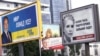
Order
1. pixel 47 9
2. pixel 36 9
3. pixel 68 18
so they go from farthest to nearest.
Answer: pixel 47 9
pixel 68 18
pixel 36 9

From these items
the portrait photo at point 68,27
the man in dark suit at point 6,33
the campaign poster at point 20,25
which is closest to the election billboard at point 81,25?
the portrait photo at point 68,27

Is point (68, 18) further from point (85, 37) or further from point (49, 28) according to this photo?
point (49, 28)

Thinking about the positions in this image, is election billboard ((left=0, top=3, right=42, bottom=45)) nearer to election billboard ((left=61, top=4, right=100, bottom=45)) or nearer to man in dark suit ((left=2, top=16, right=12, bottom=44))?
man in dark suit ((left=2, top=16, right=12, bottom=44))

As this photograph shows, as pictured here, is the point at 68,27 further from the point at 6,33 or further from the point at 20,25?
the point at 6,33

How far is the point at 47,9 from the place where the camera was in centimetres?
9225

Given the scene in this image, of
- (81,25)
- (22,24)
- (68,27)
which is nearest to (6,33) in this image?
(22,24)

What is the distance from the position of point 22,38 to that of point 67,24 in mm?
2469

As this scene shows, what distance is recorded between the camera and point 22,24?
15539 millimetres

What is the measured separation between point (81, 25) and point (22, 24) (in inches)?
111

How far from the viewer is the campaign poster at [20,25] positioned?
14641 millimetres

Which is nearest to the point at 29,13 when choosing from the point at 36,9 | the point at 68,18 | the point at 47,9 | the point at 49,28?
the point at 36,9

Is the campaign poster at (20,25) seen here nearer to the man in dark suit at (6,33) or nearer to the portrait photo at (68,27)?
the man in dark suit at (6,33)

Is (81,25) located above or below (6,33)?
above

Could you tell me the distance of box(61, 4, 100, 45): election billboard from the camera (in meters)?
14.8
